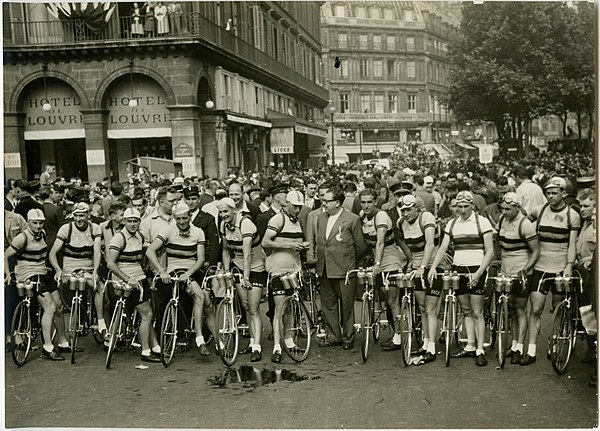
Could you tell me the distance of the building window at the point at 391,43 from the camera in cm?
1971

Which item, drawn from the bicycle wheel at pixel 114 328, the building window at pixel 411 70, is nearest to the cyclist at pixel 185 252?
the bicycle wheel at pixel 114 328

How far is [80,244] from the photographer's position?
355 inches

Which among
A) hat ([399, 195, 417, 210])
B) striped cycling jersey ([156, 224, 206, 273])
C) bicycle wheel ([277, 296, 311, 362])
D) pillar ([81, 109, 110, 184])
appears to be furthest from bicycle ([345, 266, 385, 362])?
pillar ([81, 109, 110, 184])

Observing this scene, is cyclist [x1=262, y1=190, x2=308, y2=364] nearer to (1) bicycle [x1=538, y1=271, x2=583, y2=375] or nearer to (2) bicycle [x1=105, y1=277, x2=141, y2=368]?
(2) bicycle [x1=105, y1=277, x2=141, y2=368]

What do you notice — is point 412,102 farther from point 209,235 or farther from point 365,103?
point 209,235

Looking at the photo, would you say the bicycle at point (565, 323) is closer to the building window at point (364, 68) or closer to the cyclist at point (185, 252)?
the cyclist at point (185, 252)

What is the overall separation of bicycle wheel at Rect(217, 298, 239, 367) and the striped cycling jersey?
0.67 meters

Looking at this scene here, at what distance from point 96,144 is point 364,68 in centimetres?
1206

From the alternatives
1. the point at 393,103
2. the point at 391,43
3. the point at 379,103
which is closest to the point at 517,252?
the point at 391,43

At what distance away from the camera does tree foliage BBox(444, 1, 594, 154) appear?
8.66 m

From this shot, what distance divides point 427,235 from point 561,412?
2.61 metres

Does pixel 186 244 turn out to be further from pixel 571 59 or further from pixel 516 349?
pixel 571 59

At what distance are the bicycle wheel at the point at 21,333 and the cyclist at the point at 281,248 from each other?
3078 mm

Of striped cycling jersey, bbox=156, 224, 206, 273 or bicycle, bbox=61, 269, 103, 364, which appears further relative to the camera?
bicycle, bbox=61, 269, 103, 364
